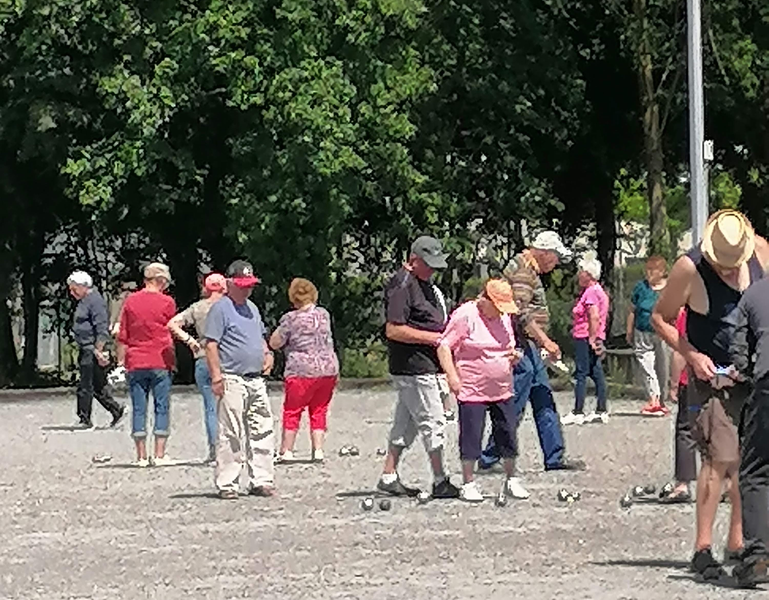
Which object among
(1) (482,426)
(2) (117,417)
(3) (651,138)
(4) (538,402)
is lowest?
(2) (117,417)

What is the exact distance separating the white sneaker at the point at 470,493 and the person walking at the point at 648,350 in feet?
30.2

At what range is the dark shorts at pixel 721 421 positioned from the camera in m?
10.5

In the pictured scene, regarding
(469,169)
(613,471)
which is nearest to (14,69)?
(469,169)

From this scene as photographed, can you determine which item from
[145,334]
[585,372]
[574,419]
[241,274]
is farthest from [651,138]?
[241,274]

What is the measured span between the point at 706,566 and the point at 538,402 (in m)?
6.51

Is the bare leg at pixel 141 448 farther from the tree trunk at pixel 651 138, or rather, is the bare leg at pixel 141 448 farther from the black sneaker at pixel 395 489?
the tree trunk at pixel 651 138

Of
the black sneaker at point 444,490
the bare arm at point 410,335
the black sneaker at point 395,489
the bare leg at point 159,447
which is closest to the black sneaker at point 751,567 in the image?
the black sneaker at point 444,490

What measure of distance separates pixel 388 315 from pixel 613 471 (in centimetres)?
298

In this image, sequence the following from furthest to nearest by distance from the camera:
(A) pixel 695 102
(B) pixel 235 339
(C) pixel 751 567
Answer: (A) pixel 695 102 → (B) pixel 235 339 → (C) pixel 751 567

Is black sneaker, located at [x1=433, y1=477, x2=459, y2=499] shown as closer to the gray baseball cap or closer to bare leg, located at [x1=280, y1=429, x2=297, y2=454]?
the gray baseball cap

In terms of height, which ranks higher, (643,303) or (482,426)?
(643,303)

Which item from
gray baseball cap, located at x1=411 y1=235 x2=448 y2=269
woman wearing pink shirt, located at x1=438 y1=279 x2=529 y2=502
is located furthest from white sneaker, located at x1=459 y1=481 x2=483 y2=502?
gray baseball cap, located at x1=411 y1=235 x2=448 y2=269

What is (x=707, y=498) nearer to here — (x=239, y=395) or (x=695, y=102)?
(x=239, y=395)

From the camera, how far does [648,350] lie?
25.0 meters
